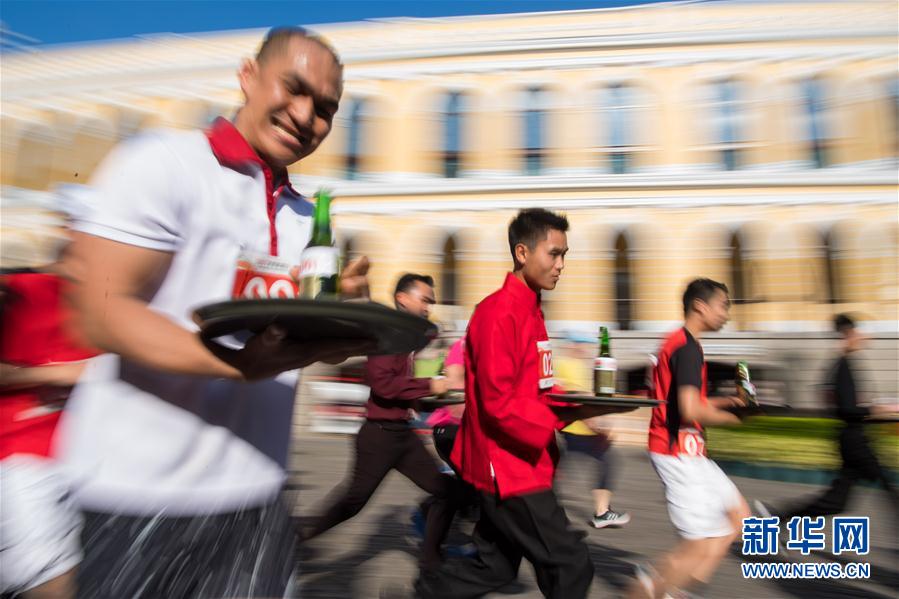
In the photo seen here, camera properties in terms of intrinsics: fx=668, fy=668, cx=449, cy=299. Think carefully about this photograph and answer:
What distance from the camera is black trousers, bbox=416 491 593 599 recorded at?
100 inches

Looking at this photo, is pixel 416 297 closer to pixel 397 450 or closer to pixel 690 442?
pixel 397 450

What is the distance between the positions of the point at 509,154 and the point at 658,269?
533cm

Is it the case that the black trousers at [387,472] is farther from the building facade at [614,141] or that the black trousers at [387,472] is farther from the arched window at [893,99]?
the arched window at [893,99]

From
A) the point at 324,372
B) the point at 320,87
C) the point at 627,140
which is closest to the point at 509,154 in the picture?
the point at 627,140

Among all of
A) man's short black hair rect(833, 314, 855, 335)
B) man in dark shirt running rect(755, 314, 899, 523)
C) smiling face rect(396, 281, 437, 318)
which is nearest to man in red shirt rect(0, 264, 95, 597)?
smiling face rect(396, 281, 437, 318)

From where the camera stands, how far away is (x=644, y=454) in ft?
41.6

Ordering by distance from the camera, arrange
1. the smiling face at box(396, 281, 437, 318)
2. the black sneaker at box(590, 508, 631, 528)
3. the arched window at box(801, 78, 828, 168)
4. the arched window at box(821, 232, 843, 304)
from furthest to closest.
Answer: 1. the arched window at box(801, 78, 828, 168)
2. the arched window at box(821, 232, 843, 304)
3. the black sneaker at box(590, 508, 631, 528)
4. the smiling face at box(396, 281, 437, 318)

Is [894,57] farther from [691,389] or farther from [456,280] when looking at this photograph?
[691,389]

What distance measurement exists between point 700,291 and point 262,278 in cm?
326

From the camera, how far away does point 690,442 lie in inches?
144

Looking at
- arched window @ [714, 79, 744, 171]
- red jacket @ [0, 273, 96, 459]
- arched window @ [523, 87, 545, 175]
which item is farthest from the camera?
arched window @ [523, 87, 545, 175]

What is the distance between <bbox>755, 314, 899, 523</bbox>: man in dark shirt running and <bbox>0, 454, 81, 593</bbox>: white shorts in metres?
5.33

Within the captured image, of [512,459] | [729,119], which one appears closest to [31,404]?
[512,459]

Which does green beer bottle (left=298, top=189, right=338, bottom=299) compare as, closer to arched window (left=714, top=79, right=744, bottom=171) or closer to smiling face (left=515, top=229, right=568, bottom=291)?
smiling face (left=515, top=229, right=568, bottom=291)
